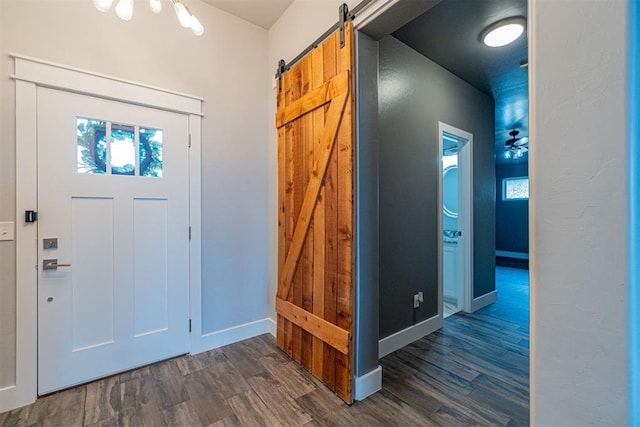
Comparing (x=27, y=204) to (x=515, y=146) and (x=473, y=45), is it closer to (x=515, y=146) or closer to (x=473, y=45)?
(x=473, y=45)

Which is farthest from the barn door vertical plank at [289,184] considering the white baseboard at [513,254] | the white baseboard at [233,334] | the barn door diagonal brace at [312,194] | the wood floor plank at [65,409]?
the white baseboard at [513,254]

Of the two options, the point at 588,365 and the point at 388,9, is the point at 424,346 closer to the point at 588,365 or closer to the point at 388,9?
the point at 588,365

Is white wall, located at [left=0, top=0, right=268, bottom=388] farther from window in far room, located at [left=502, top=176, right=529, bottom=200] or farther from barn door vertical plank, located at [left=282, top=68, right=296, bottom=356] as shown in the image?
window in far room, located at [left=502, top=176, right=529, bottom=200]

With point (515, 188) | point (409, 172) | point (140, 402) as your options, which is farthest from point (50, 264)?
point (515, 188)

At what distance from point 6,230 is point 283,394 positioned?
2.08m

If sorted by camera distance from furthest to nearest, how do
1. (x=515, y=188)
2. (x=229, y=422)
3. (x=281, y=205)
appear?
(x=515, y=188)
(x=281, y=205)
(x=229, y=422)

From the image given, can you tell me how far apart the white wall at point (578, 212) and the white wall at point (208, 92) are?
7.45ft

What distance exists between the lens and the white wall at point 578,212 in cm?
73

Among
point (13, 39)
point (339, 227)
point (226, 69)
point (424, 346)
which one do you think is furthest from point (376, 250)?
point (13, 39)

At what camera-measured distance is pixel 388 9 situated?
1541 millimetres

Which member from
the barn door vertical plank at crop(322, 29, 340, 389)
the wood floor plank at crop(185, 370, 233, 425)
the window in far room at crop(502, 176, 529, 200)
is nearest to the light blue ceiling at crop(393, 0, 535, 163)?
the barn door vertical plank at crop(322, 29, 340, 389)

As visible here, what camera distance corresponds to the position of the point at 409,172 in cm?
264

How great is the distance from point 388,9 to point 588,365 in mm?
1838

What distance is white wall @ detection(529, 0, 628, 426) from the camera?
732 mm
